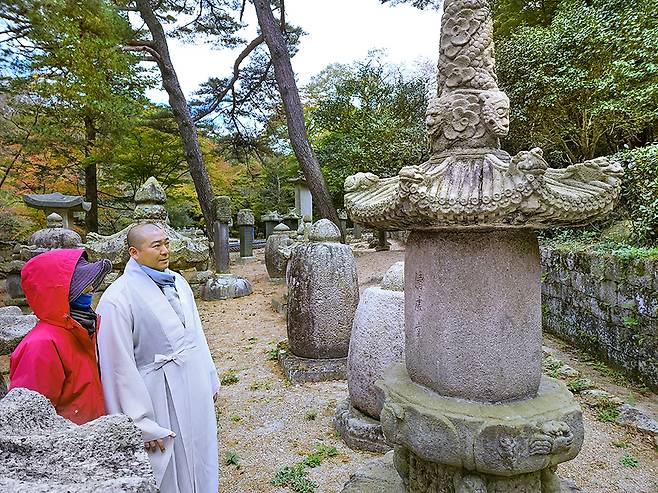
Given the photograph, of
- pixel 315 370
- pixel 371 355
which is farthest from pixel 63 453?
pixel 315 370

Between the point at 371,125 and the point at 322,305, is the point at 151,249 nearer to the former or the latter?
the point at 322,305

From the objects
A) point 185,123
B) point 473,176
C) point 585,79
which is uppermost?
point 185,123

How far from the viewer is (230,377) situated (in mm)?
5539

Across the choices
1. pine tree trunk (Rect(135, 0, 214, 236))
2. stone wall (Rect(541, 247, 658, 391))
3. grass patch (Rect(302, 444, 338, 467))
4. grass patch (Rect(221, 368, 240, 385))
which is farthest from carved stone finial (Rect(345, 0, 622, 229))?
pine tree trunk (Rect(135, 0, 214, 236))

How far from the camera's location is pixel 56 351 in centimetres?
201

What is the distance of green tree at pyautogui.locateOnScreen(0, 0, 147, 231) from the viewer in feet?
23.1

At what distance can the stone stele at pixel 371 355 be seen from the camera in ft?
11.9

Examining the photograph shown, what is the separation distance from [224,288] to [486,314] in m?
9.11

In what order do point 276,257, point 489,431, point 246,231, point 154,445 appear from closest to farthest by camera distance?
point 489,431 < point 154,445 < point 276,257 < point 246,231

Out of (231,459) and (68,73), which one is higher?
(68,73)

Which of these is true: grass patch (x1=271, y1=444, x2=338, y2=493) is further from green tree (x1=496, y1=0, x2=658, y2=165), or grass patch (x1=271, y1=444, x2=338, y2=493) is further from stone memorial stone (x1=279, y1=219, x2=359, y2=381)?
green tree (x1=496, y1=0, x2=658, y2=165)

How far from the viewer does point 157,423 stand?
236 cm

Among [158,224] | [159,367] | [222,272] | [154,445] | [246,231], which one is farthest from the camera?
[246,231]

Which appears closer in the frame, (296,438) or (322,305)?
(296,438)
